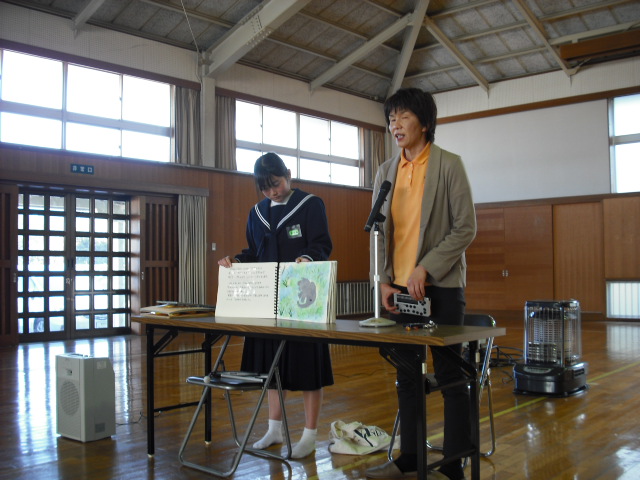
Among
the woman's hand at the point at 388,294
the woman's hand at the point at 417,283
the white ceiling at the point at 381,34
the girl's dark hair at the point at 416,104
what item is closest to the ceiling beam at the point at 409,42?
the white ceiling at the point at 381,34

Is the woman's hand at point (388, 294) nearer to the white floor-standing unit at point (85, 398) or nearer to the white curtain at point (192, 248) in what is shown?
the white floor-standing unit at point (85, 398)

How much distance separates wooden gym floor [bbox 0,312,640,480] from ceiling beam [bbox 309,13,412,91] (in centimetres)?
732

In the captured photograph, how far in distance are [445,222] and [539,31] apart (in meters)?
10.5

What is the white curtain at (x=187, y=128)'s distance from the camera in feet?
34.4

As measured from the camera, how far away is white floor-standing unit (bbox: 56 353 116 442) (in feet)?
11.3

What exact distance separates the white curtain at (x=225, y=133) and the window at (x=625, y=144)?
742cm

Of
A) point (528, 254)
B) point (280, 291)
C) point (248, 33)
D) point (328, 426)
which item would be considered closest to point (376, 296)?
point (280, 291)

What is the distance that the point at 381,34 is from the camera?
11766mm

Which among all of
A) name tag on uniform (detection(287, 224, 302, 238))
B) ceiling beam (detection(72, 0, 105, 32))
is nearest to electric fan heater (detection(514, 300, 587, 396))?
name tag on uniform (detection(287, 224, 302, 238))

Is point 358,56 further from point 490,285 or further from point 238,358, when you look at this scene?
point 238,358

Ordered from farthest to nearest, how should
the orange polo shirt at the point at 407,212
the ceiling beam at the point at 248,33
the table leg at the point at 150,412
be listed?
the ceiling beam at the point at 248,33, the table leg at the point at 150,412, the orange polo shirt at the point at 407,212

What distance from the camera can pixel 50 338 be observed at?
29.4 feet

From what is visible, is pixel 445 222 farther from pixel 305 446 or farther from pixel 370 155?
pixel 370 155

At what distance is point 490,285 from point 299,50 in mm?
6524
